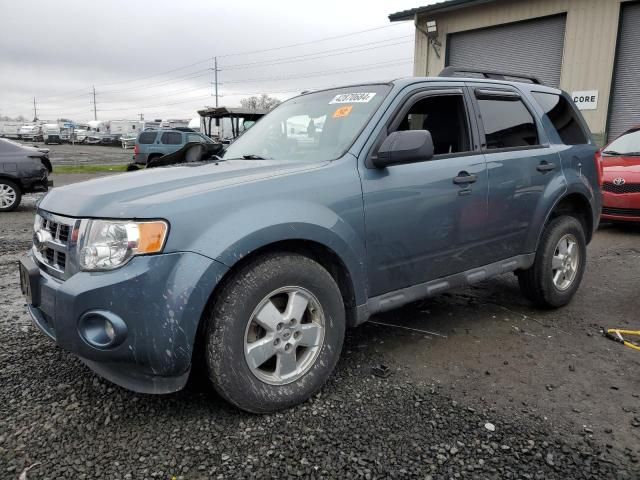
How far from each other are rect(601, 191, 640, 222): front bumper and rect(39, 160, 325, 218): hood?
628 cm

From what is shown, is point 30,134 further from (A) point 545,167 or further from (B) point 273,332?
(B) point 273,332

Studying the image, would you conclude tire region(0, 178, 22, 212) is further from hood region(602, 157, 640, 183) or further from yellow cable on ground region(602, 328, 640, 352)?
hood region(602, 157, 640, 183)

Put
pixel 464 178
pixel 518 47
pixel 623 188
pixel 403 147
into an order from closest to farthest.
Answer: pixel 403 147 → pixel 464 178 → pixel 623 188 → pixel 518 47

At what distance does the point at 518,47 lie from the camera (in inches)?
545

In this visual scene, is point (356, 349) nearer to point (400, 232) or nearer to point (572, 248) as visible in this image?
point (400, 232)

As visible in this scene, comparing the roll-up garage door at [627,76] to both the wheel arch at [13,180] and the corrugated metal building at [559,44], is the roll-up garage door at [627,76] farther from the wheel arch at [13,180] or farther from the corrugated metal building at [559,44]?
the wheel arch at [13,180]

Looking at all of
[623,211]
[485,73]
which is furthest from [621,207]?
[485,73]

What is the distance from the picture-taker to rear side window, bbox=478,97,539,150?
369 centimetres

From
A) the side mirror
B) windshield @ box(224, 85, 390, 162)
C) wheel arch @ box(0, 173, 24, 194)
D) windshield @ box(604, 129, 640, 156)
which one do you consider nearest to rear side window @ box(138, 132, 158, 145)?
wheel arch @ box(0, 173, 24, 194)

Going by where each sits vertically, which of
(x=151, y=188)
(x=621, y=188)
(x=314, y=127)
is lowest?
(x=621, y=188)

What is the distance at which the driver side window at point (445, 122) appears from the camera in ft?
11.6

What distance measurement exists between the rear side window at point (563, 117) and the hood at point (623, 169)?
3.72 meters

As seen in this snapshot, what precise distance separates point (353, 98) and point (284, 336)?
5.45 feet

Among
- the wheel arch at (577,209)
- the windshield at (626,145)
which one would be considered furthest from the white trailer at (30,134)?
the wheel arch at (577,209)
